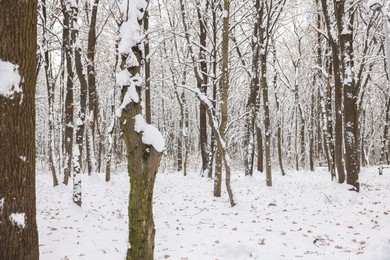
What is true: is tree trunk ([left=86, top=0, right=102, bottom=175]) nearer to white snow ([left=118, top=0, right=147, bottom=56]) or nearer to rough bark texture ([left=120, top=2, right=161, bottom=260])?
white snow ([left=118, top=0, right=147, bottom=56])

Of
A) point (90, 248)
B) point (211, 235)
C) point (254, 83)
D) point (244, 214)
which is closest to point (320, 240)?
point (211, 235)

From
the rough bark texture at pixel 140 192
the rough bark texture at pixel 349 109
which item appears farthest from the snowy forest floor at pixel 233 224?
the rough bark texture at pixel 140 192

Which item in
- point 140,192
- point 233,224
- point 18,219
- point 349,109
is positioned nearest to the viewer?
point 18,219

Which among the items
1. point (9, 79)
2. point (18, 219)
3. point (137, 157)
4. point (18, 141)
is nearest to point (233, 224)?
point (137, 157)

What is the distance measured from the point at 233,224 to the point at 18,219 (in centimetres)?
657

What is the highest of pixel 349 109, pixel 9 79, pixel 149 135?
pixel 349 109

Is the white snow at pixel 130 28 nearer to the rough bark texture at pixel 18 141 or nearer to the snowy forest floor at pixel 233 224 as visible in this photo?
the rough bark texture at pixel 18 141

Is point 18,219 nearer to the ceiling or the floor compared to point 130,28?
nearer to the floor

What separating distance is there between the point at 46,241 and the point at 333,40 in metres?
12.4

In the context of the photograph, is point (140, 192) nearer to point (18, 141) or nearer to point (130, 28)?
point (18, 141)

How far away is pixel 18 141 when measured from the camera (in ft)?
11.8

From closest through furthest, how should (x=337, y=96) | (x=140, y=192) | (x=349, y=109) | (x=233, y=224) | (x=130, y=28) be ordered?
(x=140, y=192) → (x=130, y=28) → (x=233, y=224) → (x=349, y=109) → (x=337, y=96)

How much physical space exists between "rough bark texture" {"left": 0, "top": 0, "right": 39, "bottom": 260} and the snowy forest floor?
3.02 metres

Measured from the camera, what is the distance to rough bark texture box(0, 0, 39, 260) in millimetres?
3506
